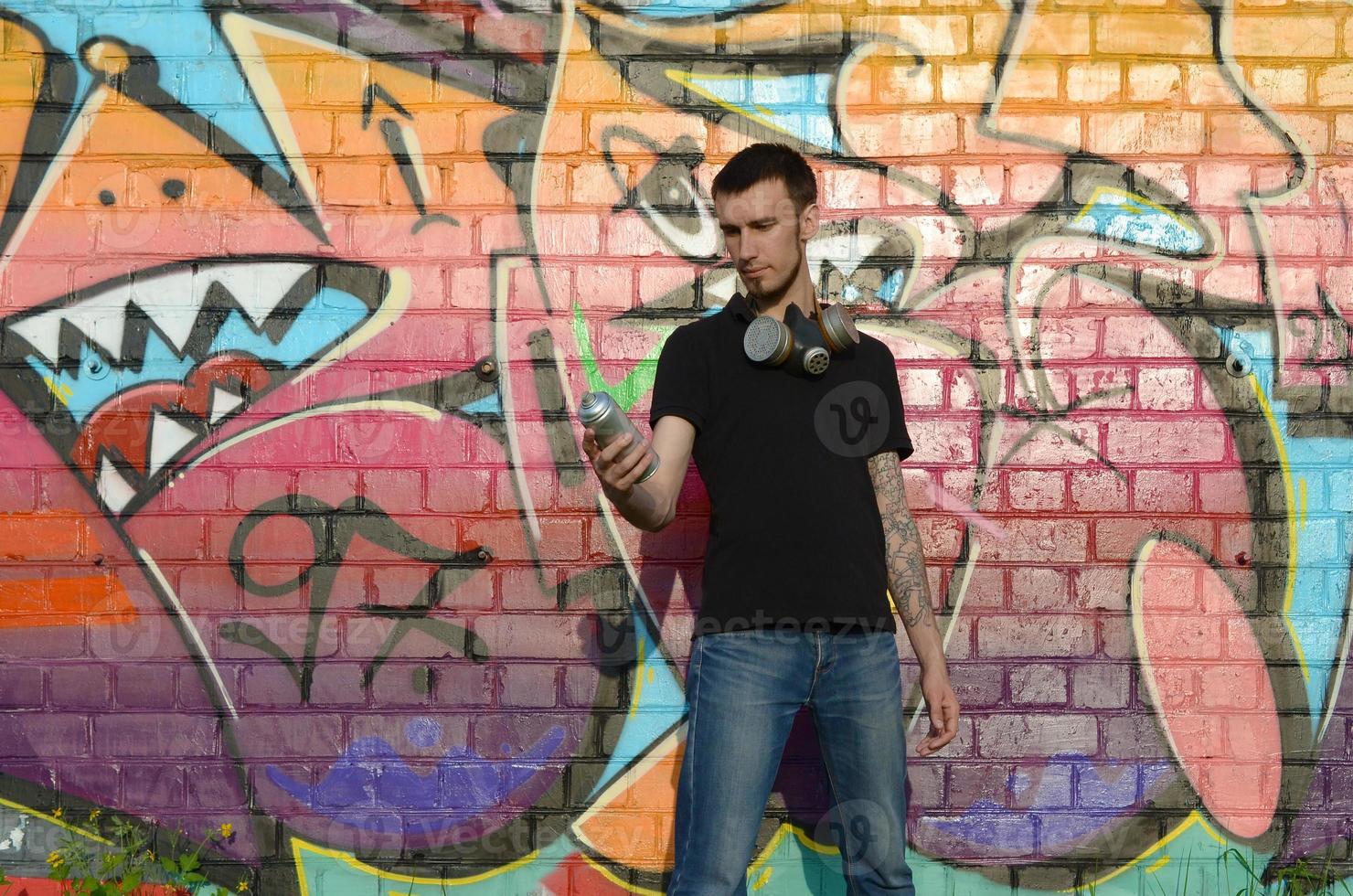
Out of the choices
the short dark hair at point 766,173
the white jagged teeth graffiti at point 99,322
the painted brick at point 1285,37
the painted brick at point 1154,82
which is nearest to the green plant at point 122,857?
the white jagged teeth graffiti at point 99,322

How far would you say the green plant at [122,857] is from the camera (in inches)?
127

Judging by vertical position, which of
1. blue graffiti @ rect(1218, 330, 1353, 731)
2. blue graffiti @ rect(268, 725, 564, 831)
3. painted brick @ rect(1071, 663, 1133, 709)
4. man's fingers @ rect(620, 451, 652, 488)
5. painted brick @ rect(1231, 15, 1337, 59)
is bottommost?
blue graffiti @ rect(268, 725, 564, 831)

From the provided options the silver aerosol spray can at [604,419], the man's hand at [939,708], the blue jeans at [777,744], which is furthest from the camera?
the man's hand at [939,708]

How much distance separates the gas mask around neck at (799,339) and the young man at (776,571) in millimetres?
14

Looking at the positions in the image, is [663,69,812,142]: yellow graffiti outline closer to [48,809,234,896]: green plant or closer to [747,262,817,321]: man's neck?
[747,262,817,321]: man's neck

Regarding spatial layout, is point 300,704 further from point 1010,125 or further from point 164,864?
point 1010,125

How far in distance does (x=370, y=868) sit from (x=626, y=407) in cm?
162

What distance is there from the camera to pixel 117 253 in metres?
3.32

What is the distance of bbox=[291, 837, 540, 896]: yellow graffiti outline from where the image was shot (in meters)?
3.28

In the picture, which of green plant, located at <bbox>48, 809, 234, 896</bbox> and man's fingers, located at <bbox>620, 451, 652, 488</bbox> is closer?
Answer: man's fingers, located at <bbox>620, 451, 652, 488</bbox>

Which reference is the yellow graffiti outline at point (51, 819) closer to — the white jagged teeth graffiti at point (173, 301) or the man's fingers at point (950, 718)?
the white jagged teeth graffiti at point (173, 301)

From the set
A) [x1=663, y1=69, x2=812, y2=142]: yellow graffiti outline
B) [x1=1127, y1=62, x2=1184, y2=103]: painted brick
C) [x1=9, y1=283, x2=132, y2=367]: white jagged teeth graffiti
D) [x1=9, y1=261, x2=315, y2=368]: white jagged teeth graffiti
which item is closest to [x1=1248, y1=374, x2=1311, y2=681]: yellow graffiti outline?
[x1=1127, y1=62, x2=1184, y2=103]: painted brick

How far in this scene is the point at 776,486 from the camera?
2.50 meters

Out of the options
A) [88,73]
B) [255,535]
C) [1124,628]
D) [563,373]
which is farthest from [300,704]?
[1124,628]
